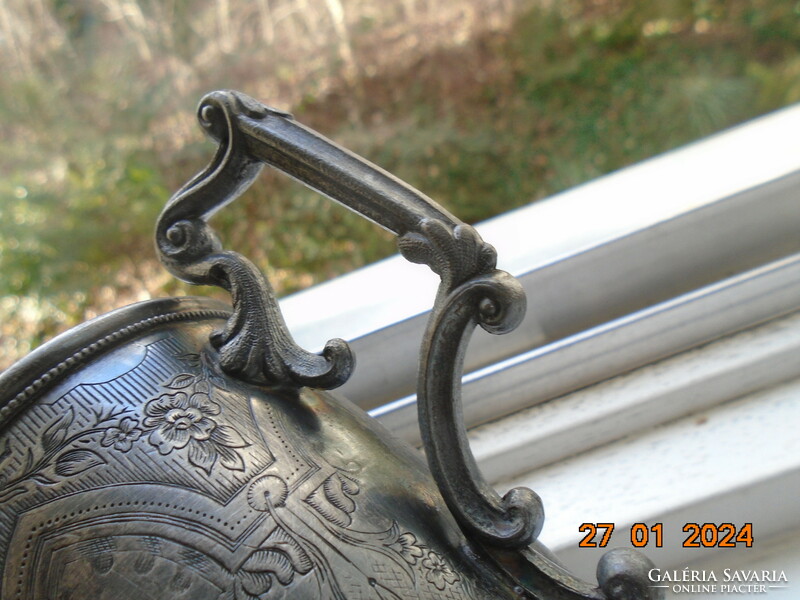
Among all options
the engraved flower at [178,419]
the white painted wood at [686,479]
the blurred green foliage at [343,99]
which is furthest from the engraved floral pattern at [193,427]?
the blurred green foliage at [343,99]

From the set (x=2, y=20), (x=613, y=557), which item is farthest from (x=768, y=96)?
(x=2, y=20)

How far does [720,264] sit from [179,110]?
7.55 feet

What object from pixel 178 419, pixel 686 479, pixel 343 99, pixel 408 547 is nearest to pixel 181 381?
pixel 178 419

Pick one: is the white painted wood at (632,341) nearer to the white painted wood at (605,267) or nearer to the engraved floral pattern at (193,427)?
the white painted wood at (605,267)

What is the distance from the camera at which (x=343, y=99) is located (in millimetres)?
2744

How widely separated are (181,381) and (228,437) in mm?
36

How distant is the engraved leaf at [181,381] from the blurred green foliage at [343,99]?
1.84 metres

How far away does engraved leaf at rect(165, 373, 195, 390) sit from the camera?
1.06ft

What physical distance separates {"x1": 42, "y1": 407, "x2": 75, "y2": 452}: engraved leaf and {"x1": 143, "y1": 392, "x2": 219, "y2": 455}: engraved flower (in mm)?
32

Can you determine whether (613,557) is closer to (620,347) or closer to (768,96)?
(620,347)

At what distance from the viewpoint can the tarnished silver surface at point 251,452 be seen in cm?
29

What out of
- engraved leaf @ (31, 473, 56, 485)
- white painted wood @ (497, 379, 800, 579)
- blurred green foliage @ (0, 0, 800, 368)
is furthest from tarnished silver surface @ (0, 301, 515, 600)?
blurred green foliage @ (0, 0, 800, 368)

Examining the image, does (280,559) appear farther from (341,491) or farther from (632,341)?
(632,341)

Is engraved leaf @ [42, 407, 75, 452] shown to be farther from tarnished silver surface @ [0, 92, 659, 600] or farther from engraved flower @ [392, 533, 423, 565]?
engraved flower @ [392, 533, 423, 565]
